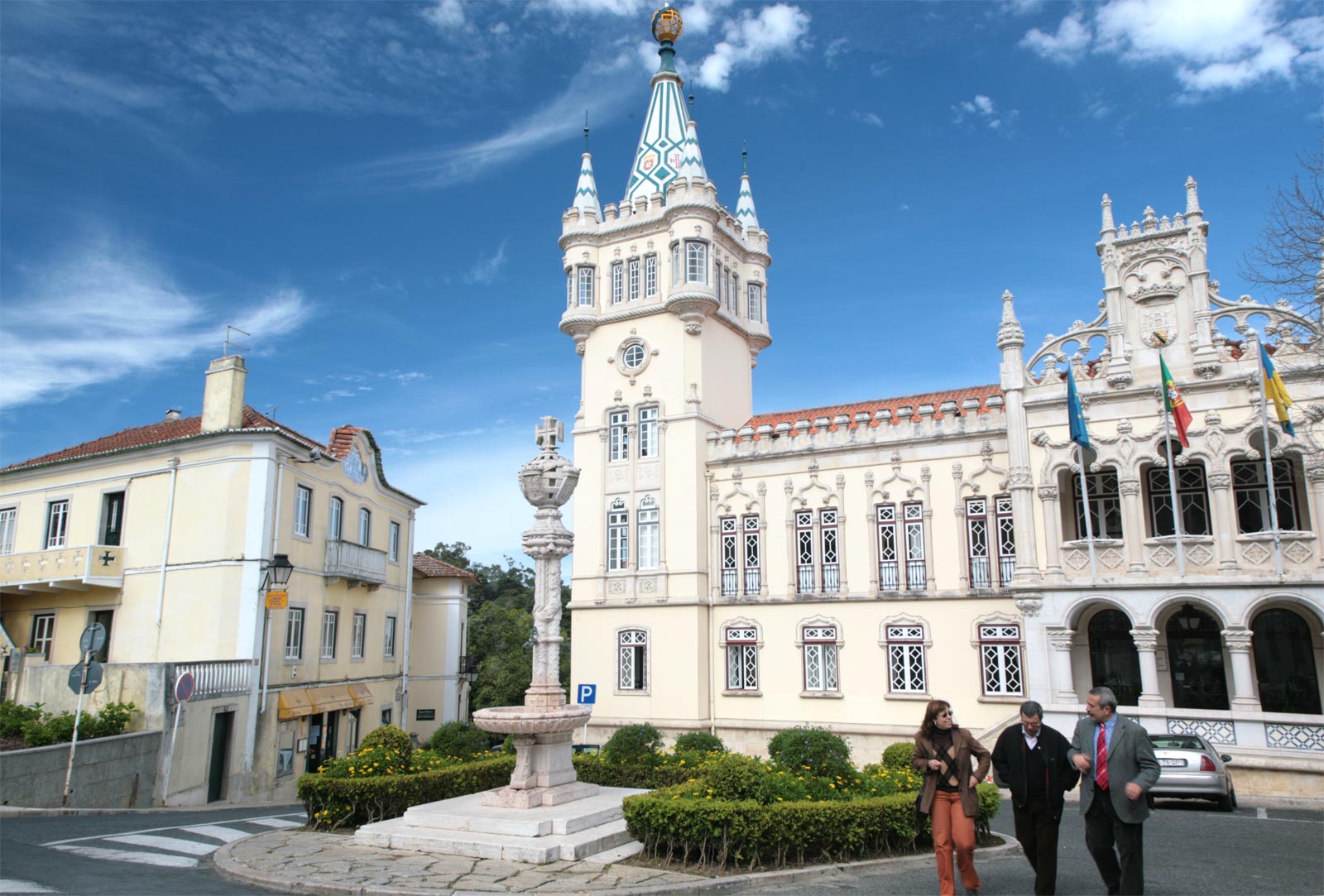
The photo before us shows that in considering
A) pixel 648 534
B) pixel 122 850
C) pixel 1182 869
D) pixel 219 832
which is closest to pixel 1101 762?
pixel 1182 869

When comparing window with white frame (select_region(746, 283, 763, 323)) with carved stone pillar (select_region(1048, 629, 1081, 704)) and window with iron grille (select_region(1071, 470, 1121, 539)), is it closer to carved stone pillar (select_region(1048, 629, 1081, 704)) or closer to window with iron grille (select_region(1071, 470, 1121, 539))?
window with iron grille (select_region(1071, 470, 1121, 539))

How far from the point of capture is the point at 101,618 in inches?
1102

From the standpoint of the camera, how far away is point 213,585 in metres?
26.1

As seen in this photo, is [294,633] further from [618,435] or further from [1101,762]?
[1101,762]

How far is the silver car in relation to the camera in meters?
17.0

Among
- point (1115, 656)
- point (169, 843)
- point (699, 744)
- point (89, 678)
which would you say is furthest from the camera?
point (1115, 656)

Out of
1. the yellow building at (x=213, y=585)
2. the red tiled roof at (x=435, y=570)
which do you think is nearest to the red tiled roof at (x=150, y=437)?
the yellow building at (x=213, y=585)

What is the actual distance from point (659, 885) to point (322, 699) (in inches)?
802

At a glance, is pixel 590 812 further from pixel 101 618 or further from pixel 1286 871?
pixel 101 618

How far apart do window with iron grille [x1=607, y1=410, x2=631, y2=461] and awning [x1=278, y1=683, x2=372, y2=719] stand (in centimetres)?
1140

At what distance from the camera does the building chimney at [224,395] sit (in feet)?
90.7

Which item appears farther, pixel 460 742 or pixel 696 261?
pixel 696 261

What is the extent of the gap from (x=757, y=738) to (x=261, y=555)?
15885mm

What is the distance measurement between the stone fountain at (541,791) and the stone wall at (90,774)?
9571mm
